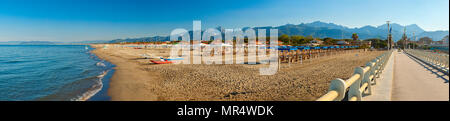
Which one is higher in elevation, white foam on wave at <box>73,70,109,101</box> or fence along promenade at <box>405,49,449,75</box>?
fence along promenade at <box>405,49,449,75</box>

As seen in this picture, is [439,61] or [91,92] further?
[439,61]

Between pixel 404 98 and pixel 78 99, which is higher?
pixel 404 98

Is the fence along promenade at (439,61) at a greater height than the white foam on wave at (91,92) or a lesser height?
greater

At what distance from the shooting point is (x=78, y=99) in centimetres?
682

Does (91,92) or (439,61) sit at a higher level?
(439,61)
